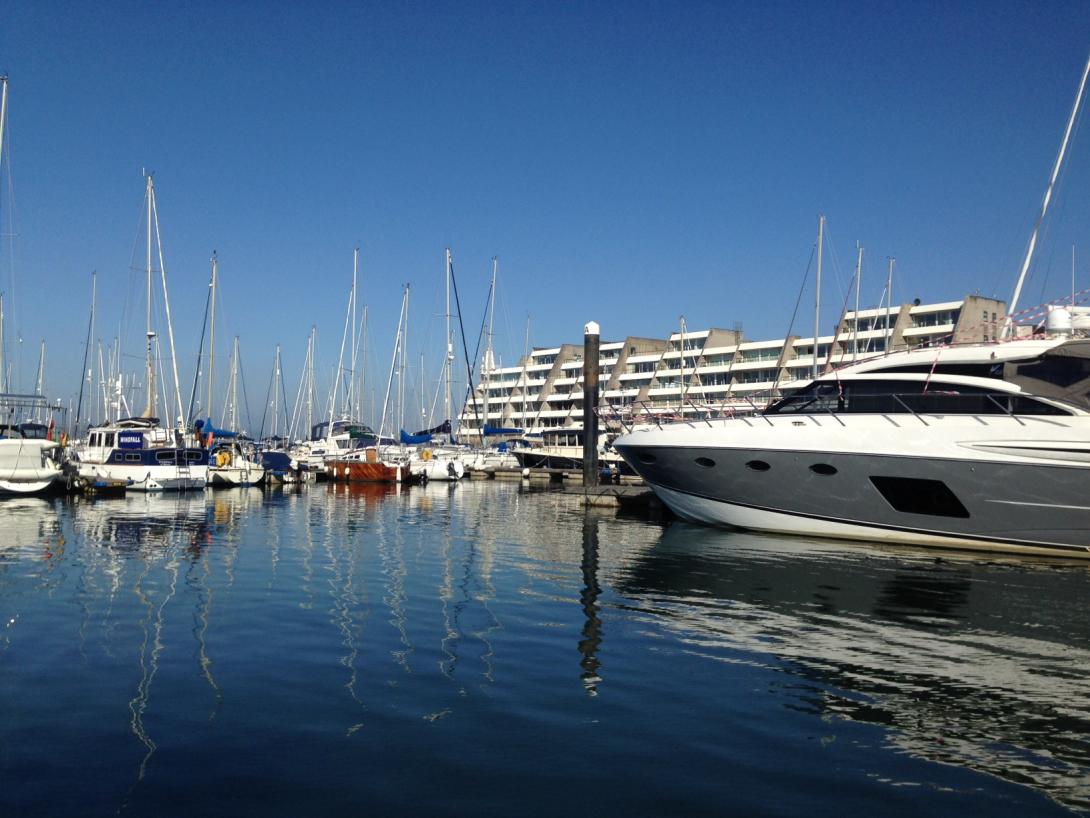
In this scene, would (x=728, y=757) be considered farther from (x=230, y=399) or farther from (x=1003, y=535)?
(x=230, y=399)

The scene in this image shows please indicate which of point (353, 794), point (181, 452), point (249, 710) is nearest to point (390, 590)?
point (249, 710)

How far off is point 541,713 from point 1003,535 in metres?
18.3

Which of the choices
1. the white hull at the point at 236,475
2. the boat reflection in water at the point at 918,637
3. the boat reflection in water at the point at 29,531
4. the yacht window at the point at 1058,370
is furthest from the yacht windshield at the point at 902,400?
the white hull at the point at 236,475

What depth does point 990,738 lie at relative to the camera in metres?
8.78

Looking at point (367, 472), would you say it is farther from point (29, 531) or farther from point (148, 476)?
point (29, 531)

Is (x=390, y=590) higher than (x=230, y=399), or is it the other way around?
(x=230, y=399)

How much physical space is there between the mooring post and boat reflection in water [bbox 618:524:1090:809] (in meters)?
15.9

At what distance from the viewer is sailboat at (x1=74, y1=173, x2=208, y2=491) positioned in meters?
47.7

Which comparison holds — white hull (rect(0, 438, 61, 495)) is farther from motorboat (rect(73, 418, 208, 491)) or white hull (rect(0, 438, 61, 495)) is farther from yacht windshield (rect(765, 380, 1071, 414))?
yacht windshield (rect(765, 380, 1071, 414))

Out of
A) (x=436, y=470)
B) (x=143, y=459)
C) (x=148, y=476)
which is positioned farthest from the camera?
(x=436, y=470)

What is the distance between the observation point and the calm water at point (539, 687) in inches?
287

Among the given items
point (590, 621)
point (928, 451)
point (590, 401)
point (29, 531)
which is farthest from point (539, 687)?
point (590, 401)

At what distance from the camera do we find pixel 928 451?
22.7 m

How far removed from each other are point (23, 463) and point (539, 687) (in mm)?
38304
